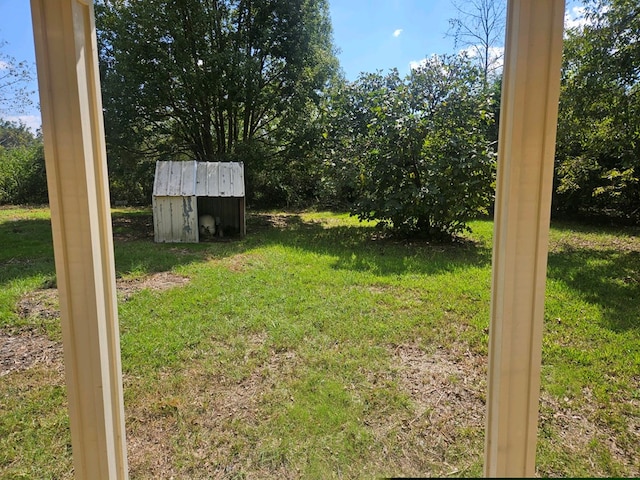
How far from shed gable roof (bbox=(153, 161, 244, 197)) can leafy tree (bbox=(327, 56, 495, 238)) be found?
146cm

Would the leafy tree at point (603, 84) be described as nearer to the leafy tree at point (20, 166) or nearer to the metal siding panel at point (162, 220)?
the leafy tree at point (20, 166)

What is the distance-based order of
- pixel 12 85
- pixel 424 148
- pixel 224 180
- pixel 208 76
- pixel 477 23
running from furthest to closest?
1. pixel 208 76
2. pixel 224 180
3. pixel 424 148
4. pixel 12 85
5. pixel 477 23

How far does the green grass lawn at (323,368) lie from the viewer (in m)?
1.17

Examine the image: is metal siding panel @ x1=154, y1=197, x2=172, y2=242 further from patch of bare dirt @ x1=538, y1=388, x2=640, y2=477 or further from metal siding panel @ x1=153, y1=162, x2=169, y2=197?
patch of bare dirt @ x1=538, y1=388, x2=640, y2=477

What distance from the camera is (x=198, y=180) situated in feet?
14.5

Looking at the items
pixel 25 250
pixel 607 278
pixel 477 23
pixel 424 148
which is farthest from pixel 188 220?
pixel 607 278

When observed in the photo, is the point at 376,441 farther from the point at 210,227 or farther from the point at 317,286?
the point at 210,227

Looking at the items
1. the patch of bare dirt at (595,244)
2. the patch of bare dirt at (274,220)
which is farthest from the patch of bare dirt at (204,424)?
the patch of bare dirt at (274,220)

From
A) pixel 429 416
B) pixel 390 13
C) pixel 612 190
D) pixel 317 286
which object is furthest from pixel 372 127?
pixel 429 416

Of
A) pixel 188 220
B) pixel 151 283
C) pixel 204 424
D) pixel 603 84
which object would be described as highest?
pixel 603 84

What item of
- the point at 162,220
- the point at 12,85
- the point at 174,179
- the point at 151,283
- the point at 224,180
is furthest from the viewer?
the point at 224,180

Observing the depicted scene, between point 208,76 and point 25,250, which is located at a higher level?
point 208,76

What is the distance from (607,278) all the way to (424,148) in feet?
6.59

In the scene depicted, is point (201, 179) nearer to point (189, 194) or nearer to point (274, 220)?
point (189, 194)
